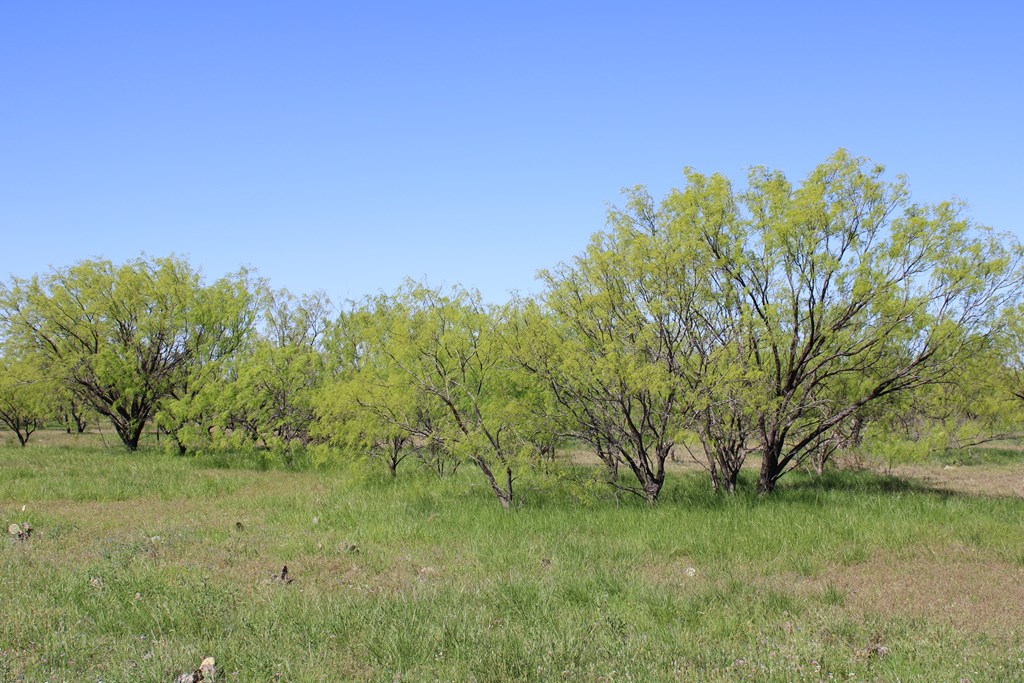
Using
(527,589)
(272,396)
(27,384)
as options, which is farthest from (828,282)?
(27,384)

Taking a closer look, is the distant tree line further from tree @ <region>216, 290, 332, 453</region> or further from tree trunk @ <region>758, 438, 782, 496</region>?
tree @ <region>216, 290, 332, 453</region>

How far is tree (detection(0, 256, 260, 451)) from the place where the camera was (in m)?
24.1

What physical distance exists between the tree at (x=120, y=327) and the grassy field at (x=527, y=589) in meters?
11.8

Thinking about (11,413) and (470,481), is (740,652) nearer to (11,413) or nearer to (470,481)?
(470,481)

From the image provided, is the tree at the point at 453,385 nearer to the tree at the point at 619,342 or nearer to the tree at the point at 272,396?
the tree at the point at 619,342

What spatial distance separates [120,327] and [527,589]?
22.5m

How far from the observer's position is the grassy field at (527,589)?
5.04 m

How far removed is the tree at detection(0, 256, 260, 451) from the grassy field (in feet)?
38.7

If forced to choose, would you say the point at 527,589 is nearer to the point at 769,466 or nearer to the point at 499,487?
the point at 499,487

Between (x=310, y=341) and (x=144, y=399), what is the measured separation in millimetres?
8712

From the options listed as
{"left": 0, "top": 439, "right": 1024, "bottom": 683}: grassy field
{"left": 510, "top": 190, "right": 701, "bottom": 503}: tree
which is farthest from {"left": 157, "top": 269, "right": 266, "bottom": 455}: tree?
{"left": 510, "top": 190, "right": 701, "bottom": 503}: tree

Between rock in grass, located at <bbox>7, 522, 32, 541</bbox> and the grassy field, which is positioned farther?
rock in grass, located at <bbox>7, 522, 32, 541</bbox>

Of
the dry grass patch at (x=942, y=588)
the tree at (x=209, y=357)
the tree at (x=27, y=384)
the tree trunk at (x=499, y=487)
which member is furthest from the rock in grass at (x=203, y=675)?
the tree at (x=27, y=384)

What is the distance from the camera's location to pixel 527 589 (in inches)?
268
